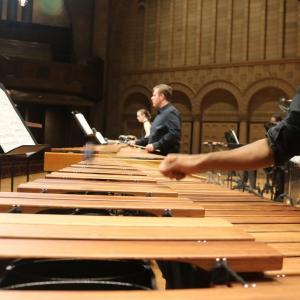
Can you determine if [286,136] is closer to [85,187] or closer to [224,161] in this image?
[224,161]

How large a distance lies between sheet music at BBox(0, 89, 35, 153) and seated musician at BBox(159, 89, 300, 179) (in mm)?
1108

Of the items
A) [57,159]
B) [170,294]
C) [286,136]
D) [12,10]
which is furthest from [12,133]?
[12,10]

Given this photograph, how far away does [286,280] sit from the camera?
979 mm

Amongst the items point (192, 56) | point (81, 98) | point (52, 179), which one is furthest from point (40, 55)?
point (52, 179)

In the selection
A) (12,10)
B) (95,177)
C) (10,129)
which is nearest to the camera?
(95,177)

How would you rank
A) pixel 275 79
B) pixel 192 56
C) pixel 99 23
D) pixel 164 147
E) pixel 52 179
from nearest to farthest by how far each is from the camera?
pixel 52 179, pixel 164 147, pixel 275 79, pixel 192 56, pixel 99 23

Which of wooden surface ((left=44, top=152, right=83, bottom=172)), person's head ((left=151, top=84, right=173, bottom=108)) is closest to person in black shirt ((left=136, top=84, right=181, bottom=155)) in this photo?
person's head ((left=151, top=84, right=173, bottom=108))

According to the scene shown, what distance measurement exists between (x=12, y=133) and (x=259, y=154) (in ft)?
5.05

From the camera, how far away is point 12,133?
2400 millimetres

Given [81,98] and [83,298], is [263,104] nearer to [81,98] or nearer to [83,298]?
[81,98]

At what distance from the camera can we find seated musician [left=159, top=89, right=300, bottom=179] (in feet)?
4.74

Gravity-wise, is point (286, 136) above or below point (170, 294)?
above

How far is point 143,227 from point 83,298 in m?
0.45

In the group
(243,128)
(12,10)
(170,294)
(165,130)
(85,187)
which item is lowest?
(170,294)
